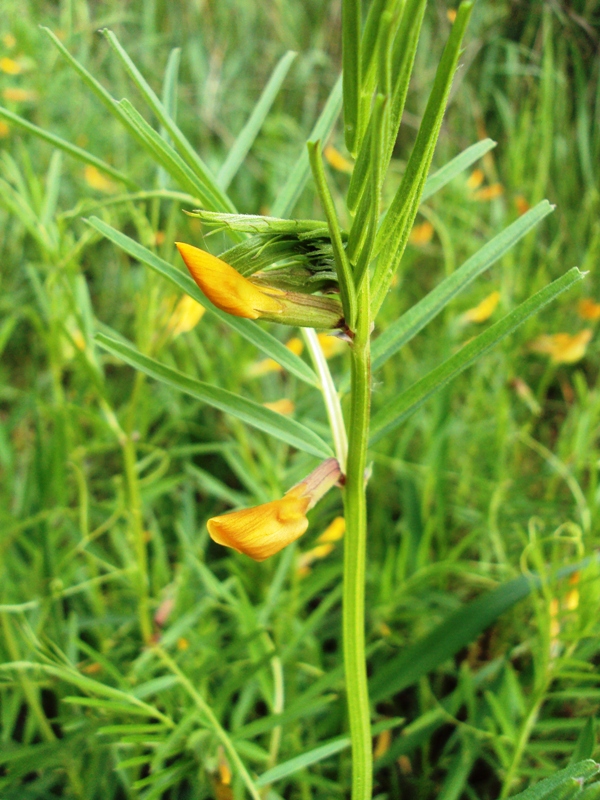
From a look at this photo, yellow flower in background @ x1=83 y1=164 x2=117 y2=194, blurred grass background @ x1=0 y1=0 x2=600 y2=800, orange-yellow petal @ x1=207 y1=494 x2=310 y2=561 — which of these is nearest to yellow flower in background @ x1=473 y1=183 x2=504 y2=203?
blurred grass background @ x1=0 y1=0 x2=600 y2=800

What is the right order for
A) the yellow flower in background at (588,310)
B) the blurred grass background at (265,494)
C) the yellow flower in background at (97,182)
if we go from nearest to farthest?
the blurred grass background at (265,494), the yellow flower in background at (588,310), the yellow flower in background at (97,182)

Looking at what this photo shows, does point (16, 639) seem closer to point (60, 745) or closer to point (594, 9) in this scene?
point (60, 745)

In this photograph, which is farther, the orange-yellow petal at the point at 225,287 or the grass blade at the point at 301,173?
the grass blade at the point at 301,173

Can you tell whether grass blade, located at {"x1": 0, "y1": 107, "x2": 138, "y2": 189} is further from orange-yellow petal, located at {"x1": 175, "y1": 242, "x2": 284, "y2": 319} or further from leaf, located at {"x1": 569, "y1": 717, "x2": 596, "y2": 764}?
leaf, located at {"x1": 569, "y1": 717, "x2": 596, "y2": 764}

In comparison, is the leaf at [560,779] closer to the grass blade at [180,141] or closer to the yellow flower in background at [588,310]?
the grass blade at [180,141]

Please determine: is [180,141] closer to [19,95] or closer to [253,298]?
[253,298]

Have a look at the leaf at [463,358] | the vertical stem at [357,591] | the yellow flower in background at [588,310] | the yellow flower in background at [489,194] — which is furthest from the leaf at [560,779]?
the yellow flower in background at [489,194]
